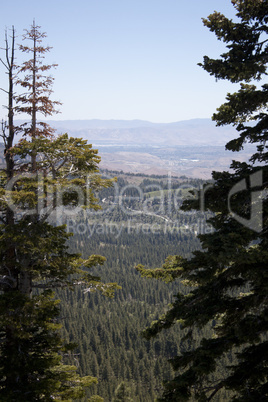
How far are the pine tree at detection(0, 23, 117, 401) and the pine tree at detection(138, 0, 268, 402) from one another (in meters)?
4.55

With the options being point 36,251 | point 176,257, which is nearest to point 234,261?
point 176,257

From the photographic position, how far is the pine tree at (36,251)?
13.8 m

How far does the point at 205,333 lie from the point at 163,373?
90.3ft

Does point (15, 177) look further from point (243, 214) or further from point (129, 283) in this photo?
point (129, 283)

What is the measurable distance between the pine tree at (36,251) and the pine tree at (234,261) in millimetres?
4549

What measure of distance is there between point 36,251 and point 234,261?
29.2 feet

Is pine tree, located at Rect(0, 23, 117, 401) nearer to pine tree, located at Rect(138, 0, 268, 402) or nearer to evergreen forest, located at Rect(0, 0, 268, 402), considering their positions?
evergreen forest, located at Rect(0, 0, 268, 402)

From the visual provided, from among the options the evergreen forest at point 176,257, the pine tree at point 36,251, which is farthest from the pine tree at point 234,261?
the pine tree at point 36,251

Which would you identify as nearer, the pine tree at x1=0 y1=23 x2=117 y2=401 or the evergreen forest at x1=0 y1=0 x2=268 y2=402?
the evergreen forest at x1=0 y1=0 x2=268 y2=402

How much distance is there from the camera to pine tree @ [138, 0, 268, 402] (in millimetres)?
10734

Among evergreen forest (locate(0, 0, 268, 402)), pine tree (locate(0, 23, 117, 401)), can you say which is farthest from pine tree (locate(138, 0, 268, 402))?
pine tree (locate(0, 23, 117, 401))

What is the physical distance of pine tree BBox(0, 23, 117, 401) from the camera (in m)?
13.8

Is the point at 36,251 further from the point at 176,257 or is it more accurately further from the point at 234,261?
the point at 234,261

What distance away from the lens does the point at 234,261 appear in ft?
35.3
